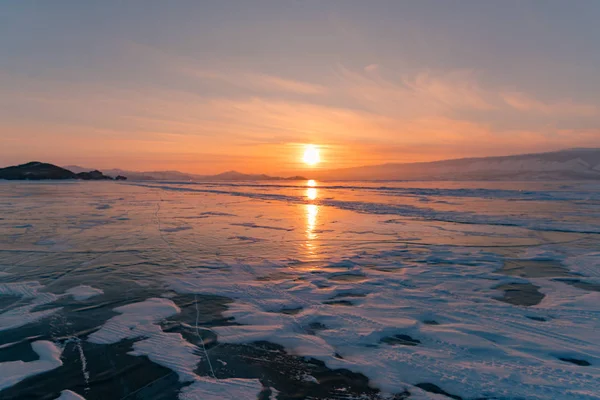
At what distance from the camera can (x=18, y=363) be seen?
146 inches

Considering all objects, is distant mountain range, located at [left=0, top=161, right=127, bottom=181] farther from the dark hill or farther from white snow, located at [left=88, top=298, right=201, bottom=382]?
white snow, located at [left=88, top=298, right=201, bottom=382]

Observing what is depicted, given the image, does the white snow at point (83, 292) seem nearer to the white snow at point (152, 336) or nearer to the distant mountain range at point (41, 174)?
the white snow at point (152, 336)

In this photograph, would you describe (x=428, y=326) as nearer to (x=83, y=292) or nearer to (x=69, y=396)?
(x=69, y=396)

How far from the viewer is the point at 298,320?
16.0ft

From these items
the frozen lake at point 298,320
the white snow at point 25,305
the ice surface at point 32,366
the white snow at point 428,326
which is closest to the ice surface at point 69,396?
the frozen lake at point 298,320

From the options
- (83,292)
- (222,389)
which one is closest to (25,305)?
(83,292)

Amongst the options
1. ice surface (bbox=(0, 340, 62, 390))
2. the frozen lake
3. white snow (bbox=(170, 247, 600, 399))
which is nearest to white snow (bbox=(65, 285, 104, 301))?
the frozen lake

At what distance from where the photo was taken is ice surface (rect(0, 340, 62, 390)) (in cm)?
344

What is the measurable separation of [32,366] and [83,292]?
7.85 feet

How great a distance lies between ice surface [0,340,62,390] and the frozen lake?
20 millimetres

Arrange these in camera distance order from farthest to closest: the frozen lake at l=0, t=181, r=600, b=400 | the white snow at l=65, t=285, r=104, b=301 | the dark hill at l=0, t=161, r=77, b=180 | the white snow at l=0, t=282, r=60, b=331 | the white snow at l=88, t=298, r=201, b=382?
the dark hill at l=0, t=161, r=77, b=180 → the white snow at l=65, t=285, r=104, b=301 → the white snow at l=0, t=282, r=60, b=331 → the white snow at l=88, t=298, r=201, b=382 → the frozen lake at l=0, t=181, r=600, b=400

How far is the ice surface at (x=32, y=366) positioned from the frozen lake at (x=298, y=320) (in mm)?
20

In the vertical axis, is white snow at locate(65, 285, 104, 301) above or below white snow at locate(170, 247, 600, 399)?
above

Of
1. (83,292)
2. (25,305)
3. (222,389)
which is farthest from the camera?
(83,292)
